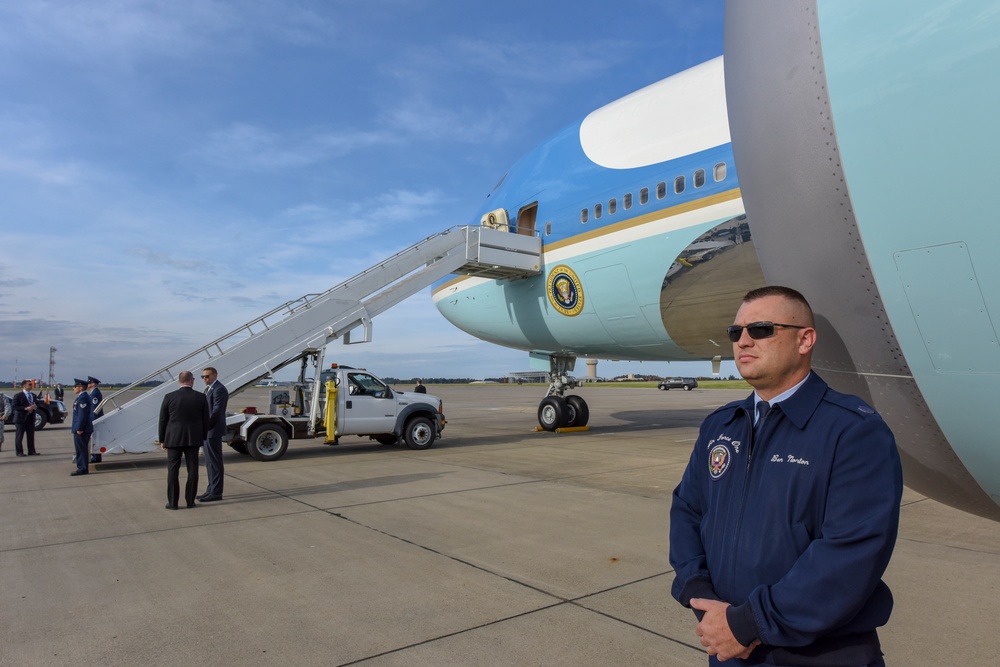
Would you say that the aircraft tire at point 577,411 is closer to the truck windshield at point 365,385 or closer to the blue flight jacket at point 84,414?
the truck windshield at point 365,385

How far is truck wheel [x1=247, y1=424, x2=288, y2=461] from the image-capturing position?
40.4 feet

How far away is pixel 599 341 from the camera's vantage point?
1370 cm

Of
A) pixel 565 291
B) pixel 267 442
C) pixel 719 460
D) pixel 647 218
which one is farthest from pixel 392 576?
pixel 565 291

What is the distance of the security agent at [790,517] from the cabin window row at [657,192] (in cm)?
849

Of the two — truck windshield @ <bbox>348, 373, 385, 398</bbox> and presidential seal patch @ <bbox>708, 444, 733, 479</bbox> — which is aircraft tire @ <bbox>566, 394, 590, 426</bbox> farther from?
presidential seal patch @ <bbox>708, 444, 733, 479</bbox>

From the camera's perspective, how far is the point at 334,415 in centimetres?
1285

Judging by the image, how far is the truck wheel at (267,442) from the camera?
12312 millimetres

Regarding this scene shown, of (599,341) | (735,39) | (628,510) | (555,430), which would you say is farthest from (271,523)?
(555,430)

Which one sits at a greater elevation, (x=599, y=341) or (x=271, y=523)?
(x=599, y=341)

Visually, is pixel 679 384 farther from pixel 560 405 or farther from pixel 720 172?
pixel 720 172

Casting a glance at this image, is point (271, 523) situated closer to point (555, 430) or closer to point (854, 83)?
point (854, 83)

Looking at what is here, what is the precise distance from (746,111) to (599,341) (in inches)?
414

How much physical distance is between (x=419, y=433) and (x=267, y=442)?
3073 millimetres

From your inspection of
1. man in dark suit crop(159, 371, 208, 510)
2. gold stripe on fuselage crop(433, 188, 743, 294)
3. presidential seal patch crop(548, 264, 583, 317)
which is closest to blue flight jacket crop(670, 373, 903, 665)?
gold stripe on fuselage crop(433, 188, 743, 294)
